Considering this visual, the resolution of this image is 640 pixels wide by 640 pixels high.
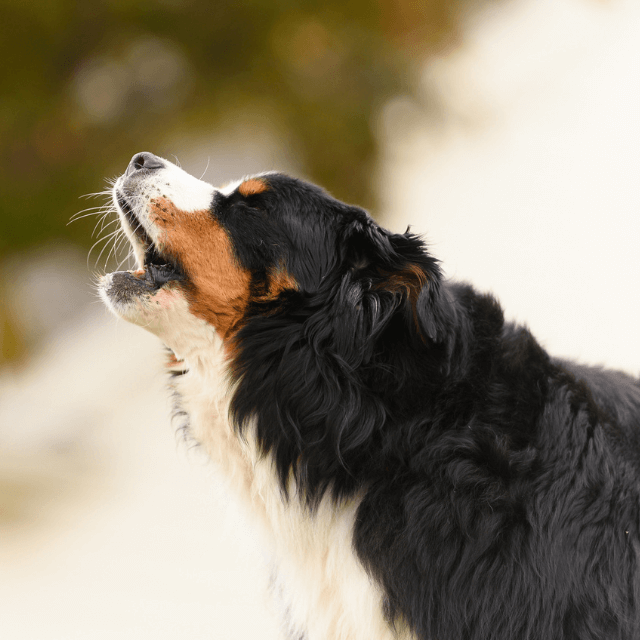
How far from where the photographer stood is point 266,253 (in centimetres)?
197

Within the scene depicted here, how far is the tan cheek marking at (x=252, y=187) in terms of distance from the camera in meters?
2.05

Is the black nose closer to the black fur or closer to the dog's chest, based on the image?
the black fur

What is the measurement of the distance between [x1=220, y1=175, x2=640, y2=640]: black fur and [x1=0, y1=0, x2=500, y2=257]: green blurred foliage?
4709 mm

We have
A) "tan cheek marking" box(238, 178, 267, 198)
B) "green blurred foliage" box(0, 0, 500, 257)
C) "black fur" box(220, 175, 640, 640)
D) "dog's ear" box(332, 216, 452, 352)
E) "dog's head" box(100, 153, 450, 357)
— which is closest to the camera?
"black fur" box(220, 175, 640, 640)

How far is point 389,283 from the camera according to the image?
1904mm

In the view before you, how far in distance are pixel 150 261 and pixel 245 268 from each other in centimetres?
33

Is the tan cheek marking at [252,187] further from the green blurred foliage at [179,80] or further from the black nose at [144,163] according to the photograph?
the green blurred foliage at [179,80]

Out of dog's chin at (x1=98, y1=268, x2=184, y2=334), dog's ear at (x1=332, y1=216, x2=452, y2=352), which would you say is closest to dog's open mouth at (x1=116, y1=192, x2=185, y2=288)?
dog's chin at (x1=98, y1=268, x2=184, y2=334)

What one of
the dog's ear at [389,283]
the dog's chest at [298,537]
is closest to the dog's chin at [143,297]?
the dog's chest at [298,537]

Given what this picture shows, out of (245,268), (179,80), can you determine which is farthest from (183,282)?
→ (179,80)

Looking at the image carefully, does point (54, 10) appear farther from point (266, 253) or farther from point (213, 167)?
point (266, 253)

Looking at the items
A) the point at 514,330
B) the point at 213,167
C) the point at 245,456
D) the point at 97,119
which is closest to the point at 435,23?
the point at 213,167

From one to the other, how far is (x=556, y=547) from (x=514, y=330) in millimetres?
671

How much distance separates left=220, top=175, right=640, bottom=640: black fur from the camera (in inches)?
66.7
